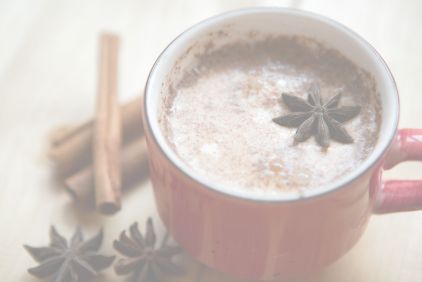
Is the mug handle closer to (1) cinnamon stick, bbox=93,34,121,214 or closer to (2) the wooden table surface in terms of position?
(2) the wooden table surface

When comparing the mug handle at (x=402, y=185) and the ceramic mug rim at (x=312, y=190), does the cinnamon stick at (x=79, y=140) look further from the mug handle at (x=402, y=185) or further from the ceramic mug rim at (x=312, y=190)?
the mug handle at (x=402, y=185)

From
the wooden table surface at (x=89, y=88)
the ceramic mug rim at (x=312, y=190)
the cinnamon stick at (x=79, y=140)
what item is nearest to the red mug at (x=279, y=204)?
the ceramic mug rim at (x=312, y=190)

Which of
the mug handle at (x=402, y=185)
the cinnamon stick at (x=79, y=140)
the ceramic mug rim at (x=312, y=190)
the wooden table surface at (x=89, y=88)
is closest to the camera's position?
the ceramic mug rim at (x=312, y=190)

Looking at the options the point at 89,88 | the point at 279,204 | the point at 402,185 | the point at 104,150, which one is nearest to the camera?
the point at 279,204

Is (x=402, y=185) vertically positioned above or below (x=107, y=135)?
above

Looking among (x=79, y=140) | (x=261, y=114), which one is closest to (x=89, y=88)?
(x=79, y=140)

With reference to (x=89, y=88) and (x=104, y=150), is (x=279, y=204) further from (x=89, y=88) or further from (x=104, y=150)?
(x=89, y=88)

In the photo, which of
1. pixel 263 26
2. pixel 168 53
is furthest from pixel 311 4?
pixel 168 53
